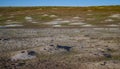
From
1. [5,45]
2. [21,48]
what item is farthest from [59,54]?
[5,45]

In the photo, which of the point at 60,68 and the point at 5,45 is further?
the point at 5,45

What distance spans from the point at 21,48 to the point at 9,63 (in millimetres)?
4454

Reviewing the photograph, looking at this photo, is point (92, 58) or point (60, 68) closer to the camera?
point (60, 68)

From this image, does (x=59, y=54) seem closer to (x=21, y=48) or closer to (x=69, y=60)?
(x=69, y=60)

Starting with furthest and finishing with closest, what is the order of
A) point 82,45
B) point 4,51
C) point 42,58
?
point 82,45 → point 4,51 → point 42,58

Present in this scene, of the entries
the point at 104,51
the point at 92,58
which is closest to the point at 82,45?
the point at 104,51

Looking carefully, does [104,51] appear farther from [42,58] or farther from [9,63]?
[9,63]

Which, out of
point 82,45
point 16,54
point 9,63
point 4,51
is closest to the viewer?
point 9,63

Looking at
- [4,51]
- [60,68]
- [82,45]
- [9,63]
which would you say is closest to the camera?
[60,68]

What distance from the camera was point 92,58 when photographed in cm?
1492

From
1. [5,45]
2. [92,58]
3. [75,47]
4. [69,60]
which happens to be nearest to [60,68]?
[69,60]

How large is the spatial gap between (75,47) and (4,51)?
553cm

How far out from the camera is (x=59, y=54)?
1602cm

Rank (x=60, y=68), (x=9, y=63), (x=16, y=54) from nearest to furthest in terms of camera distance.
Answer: (x=60, y=68) → (x=9, y=63) → (x=16, y=54)
